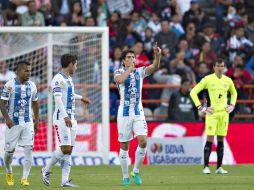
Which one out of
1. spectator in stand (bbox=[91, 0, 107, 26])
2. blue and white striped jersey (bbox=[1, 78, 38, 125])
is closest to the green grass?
blue and white striped jersey (bbox=[1, 78, 38, 125])

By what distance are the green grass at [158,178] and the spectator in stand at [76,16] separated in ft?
19.2

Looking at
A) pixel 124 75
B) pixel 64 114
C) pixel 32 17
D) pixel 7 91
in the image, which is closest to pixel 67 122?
pixel 64 114

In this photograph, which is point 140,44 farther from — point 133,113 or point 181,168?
point 133,113

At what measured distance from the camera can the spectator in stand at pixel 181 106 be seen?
23.8 metres

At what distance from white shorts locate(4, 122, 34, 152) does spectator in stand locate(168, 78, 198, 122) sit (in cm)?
846

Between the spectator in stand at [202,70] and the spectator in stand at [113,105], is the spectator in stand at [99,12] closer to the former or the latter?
the spectator in stand at [113,105]

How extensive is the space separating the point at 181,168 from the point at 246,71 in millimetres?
5573

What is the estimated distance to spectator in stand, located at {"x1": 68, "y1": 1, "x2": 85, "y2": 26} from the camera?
25.8 m

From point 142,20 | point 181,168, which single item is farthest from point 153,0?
point 181,168

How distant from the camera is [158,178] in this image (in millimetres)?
17312

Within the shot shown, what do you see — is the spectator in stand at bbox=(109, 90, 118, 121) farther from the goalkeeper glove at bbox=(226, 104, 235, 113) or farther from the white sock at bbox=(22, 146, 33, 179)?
the white sock at bbox=(22, 146, 33, 179)

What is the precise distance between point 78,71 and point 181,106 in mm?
2831

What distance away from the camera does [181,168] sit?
2067cm

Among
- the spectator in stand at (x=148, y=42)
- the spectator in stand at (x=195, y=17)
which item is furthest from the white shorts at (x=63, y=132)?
the spectator in stand at (x=195, y=17)
